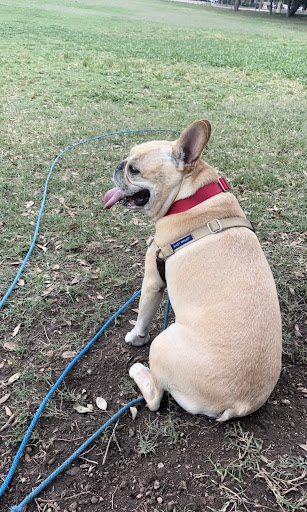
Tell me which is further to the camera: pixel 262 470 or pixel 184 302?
pixel 184 302

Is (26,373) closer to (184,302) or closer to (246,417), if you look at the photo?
(184,302)

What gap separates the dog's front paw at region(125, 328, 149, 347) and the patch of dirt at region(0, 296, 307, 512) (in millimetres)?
386

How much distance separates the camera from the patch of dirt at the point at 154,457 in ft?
7.11

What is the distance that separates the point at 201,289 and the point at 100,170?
13.7 ft

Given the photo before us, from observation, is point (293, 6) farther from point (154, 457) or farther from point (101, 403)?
point (154, 457)

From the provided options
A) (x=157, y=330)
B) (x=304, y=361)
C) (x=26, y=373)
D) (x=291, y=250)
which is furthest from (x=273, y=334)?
(x=291, y=250)

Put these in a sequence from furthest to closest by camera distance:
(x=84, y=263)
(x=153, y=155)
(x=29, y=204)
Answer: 1. (x=29, y=204)
2. (x=84, y=263)
3. (x=153, y=155)

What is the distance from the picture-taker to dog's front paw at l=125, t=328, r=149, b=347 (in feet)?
10.5

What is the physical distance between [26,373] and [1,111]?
24.2 ft

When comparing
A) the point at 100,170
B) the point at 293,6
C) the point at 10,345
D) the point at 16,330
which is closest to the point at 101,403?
the point at 10,345

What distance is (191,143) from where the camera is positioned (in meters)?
2.67

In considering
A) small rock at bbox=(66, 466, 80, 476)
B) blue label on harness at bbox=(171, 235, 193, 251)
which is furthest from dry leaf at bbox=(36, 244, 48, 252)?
small rock at bbox=(66, 466, 80, 476)

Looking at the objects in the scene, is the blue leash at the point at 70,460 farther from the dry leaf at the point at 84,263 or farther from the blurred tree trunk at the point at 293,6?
the blurred tree trunk at the point at 293,6

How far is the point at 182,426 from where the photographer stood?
2549 millimetres
